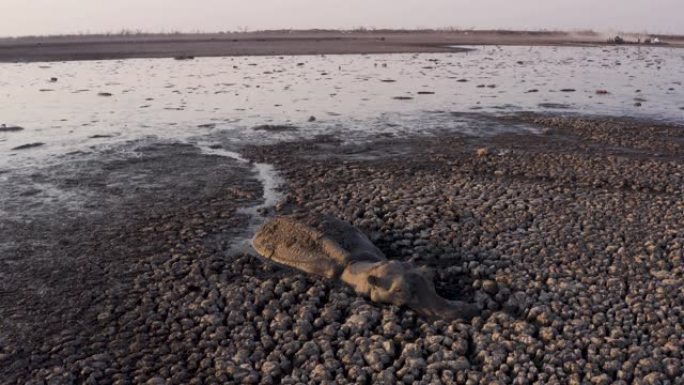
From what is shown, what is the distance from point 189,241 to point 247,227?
134 cm

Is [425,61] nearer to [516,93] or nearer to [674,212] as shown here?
[516,93]

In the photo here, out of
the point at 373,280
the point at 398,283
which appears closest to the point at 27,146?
the point at 373,280

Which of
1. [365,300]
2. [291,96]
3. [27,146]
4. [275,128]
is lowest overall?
[365,300]

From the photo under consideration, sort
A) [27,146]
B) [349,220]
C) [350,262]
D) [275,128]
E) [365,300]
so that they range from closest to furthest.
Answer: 1. [365,300]
2. [350,262]
3. [349,220]
4. [27,146]
5. [275,128]

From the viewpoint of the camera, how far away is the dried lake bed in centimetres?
771

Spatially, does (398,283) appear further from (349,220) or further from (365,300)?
(349,220)

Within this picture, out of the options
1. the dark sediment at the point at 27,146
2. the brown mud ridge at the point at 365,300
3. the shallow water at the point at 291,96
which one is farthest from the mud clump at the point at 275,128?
the dark sediment at the point at 27,146

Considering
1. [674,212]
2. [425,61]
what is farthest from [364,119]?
[425,61]

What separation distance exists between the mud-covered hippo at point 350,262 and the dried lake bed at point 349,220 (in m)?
0.26

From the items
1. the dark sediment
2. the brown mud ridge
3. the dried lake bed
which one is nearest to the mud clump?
the dried lake bed

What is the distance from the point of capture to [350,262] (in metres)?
9.96

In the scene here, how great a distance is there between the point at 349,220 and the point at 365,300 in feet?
11.5

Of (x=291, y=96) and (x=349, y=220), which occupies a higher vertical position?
(x=291, y=96)

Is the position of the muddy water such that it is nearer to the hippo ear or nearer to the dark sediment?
the dark sediment
